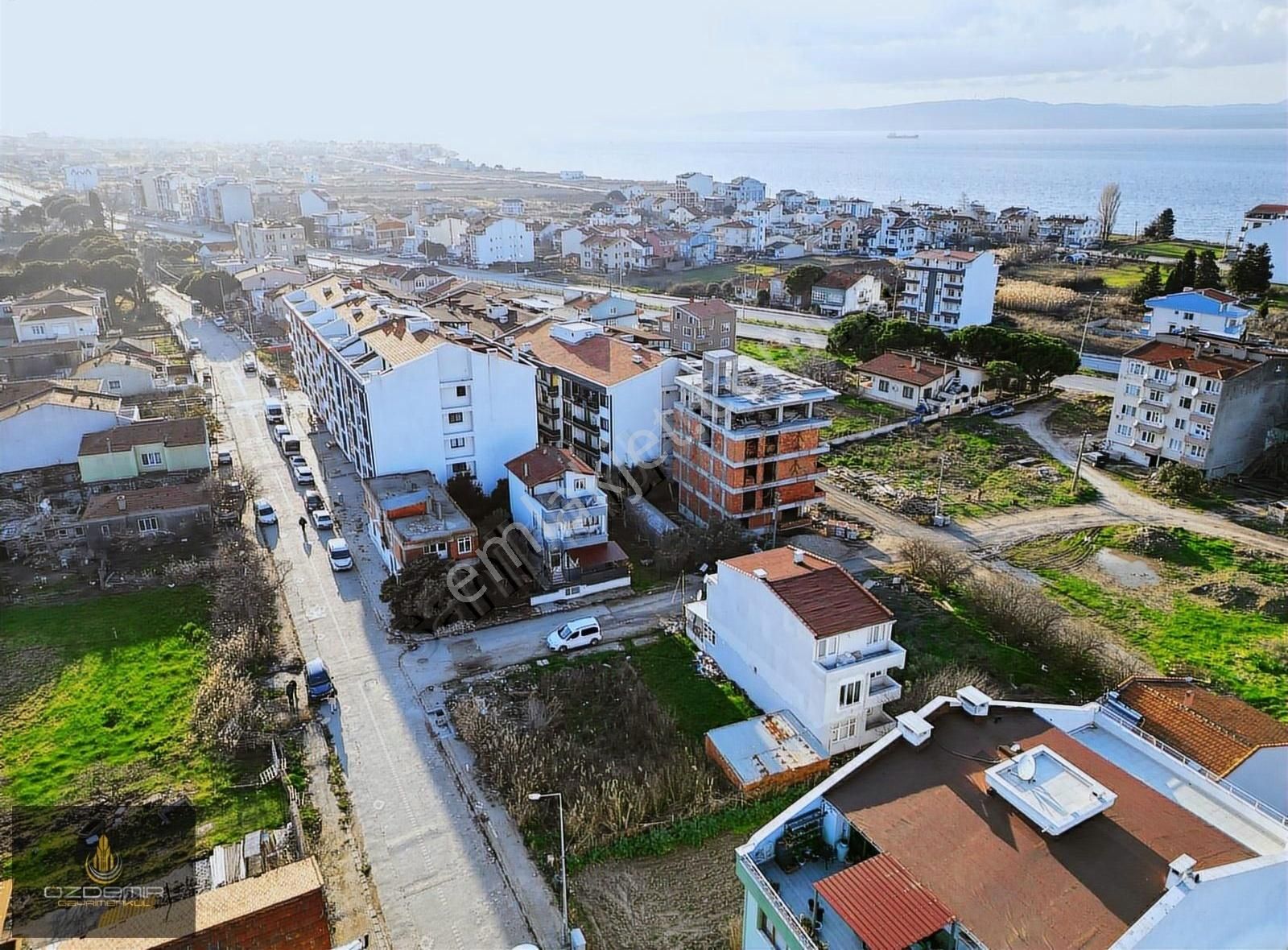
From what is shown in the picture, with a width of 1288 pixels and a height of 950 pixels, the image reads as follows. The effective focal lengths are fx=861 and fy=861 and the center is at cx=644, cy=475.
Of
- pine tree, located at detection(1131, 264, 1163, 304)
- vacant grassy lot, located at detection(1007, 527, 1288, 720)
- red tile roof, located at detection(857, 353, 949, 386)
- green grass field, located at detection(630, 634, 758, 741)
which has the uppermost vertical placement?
pine tree, located at detection(1131, 264, 1163, 304)

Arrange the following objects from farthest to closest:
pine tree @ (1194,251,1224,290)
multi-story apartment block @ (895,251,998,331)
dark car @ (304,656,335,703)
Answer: pine tree @ (1194,251,1224,290), multi-story apartment block @ (895,251,998,331), dark car @ (304,656,335,703)

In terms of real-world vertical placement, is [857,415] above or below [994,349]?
below

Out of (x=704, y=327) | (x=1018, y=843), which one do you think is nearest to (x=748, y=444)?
(x=1018, y=843)

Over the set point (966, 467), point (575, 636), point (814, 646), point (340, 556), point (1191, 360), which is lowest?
point (575, 636)

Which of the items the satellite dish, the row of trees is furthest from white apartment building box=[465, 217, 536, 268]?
the satellite dish

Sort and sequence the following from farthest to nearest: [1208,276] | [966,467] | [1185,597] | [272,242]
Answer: [272,242] → [1208,276] → [966,467] → [1185,597]

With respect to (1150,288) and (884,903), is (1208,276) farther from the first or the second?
(884,903)

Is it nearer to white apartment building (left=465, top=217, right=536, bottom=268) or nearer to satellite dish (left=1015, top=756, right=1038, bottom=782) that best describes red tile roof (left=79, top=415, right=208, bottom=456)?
satellite dish (left=1015, top=756, right=1038, bottom=782)

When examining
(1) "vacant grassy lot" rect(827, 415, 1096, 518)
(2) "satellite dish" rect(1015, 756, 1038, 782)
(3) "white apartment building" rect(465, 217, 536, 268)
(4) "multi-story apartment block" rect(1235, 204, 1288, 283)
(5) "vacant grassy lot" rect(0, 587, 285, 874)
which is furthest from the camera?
(3) "white apartment building" rect(465, 217, 536, 268)

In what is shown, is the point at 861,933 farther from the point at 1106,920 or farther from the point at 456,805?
the point at 456,805
